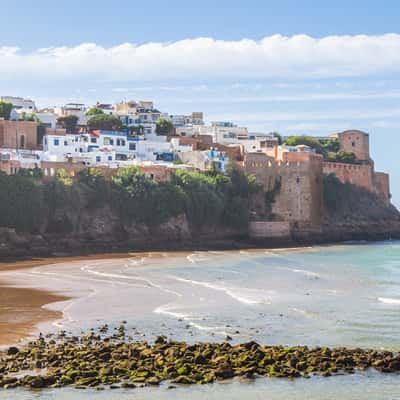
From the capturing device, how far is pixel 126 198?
47.8 m

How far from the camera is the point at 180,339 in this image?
17406 mm

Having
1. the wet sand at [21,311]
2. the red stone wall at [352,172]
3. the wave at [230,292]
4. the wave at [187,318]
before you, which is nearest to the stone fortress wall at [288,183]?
the red stone wall at [352,172]

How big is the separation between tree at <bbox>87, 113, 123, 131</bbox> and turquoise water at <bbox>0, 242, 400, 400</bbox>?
92.4 feet

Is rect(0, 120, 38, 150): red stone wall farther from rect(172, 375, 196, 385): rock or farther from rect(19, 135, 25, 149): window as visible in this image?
rect(172, 375, 196, 385): rock

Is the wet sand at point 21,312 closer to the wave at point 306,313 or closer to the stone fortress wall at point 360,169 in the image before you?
the wave at point 306,313

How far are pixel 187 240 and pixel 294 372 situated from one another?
35.5 m

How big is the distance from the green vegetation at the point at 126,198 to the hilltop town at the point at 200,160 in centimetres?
87

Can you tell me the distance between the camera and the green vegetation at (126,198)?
42.0 metres

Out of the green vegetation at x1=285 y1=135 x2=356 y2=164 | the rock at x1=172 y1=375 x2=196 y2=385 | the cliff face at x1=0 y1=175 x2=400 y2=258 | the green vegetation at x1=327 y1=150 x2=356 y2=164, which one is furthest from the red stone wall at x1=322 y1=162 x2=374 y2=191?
the rock at x1=172 y1=375 x2=196 y2=385

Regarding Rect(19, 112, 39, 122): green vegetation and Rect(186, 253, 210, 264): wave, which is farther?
Rect(19, 112, 39, 122): green vegetation

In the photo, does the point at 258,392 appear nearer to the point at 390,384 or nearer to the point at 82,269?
the point at 390,384

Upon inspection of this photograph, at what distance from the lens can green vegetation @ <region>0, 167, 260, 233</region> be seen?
138ft

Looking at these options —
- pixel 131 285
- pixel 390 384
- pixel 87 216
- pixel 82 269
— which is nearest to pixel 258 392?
pixel 390 384

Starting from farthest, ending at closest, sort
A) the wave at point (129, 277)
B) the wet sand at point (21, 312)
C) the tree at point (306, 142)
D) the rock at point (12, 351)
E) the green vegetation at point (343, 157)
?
the tree at point (306, 142), the green vegetation at point (343, 157), the wave at point (129, 277), the wet sand at point (21, 312), the rock at point (12, 351)
